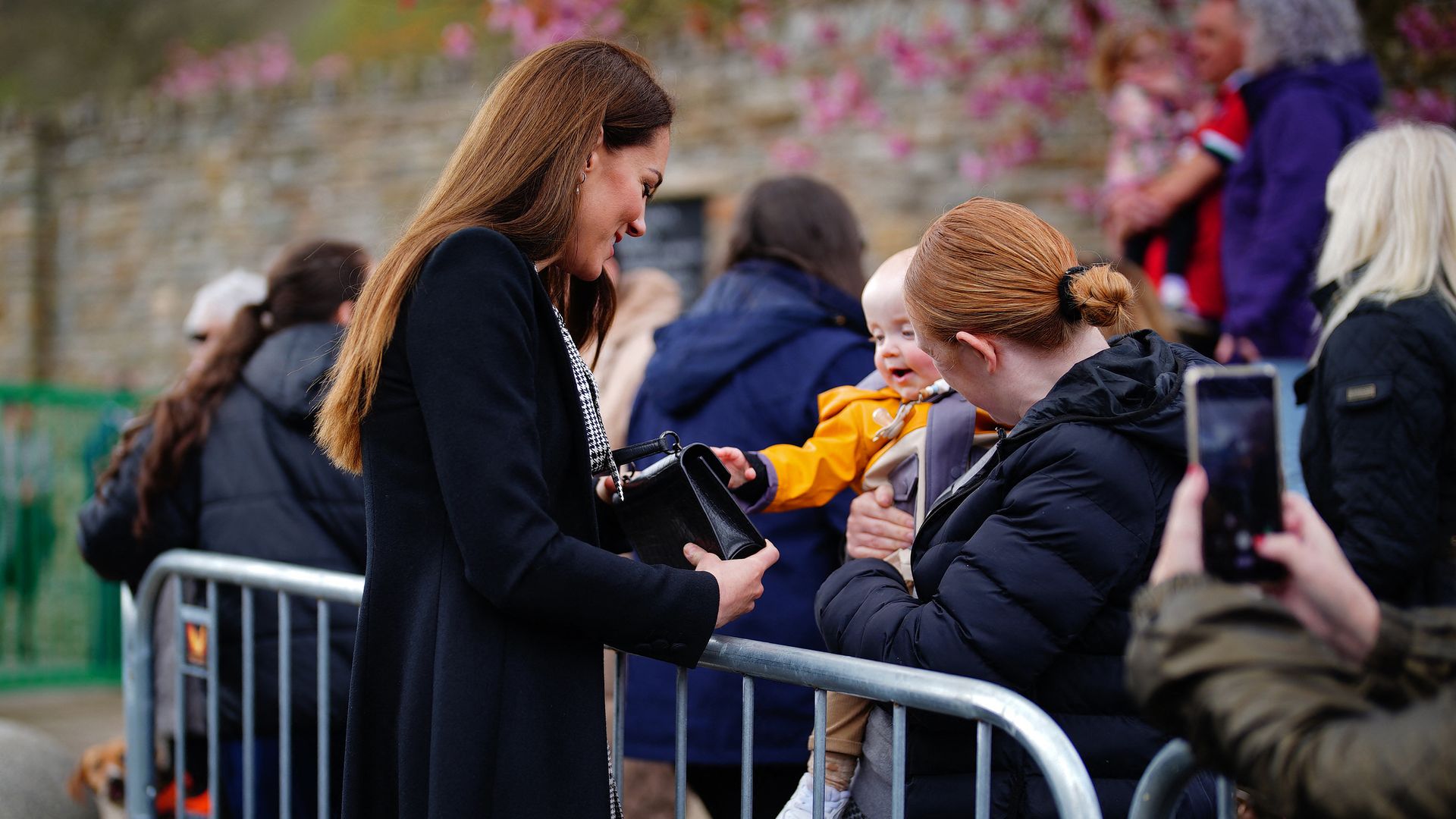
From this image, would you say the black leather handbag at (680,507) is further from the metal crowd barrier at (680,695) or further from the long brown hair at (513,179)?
the long brown hair at (513,179)

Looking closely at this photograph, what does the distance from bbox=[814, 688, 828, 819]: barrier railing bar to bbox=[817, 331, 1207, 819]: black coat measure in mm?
102

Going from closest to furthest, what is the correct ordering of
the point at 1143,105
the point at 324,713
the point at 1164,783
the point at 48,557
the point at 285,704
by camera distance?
1. the point at 1164,783
2. the point at 324,713
3. the point at 285,704
4. the point at 1143,105
5. the point at 48,557

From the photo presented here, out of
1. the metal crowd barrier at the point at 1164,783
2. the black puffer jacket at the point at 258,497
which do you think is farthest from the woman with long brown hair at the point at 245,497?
the metal crowd barrier at the point at 1164,783

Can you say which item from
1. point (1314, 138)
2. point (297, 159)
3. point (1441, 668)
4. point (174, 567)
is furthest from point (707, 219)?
point (1441, 668)

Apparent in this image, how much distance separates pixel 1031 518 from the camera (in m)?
1.85

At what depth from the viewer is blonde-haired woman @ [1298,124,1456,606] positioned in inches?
106

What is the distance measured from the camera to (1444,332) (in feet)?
9.04

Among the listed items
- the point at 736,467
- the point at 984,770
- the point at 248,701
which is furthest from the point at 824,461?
the point at 248,701

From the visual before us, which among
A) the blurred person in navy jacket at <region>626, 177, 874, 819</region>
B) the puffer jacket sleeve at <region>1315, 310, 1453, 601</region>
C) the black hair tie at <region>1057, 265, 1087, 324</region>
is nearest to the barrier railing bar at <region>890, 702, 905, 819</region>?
the black hair tie at <region>1057, 265, 1087, 324</region>

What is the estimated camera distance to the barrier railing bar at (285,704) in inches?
118

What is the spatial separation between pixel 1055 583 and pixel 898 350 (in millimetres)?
824

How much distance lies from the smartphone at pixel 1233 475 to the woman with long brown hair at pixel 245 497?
8.15 ft

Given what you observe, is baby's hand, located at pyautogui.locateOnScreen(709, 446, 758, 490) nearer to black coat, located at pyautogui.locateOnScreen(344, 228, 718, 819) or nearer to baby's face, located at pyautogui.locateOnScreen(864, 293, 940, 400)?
baby's face, located at pyautogui.locateOnScreen(864, 293, 940, 400)

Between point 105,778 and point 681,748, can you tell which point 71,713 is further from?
point 681,748
